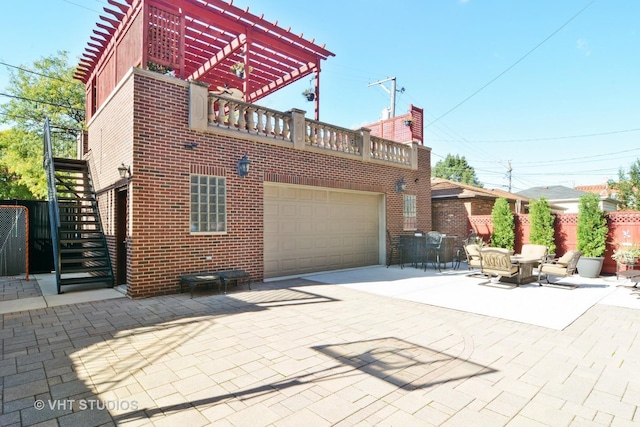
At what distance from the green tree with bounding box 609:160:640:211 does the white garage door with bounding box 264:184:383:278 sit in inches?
837

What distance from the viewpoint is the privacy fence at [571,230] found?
9.33 m

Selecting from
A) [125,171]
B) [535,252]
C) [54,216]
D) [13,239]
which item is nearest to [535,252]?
[535,252]

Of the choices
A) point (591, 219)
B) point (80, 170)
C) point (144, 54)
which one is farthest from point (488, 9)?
point (80, 170)

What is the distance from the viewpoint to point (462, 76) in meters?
15.0

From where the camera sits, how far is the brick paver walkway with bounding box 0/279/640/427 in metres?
2.46

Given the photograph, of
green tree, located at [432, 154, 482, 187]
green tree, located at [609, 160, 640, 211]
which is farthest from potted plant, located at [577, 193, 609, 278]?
green tree, located at [432, 154, 482, 187]

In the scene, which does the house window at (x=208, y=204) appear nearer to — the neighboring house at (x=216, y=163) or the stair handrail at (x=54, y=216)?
the neighboring house at (x=216, y=163)

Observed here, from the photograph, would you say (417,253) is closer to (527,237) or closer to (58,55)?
(527,237)

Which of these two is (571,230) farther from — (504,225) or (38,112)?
(38,112)

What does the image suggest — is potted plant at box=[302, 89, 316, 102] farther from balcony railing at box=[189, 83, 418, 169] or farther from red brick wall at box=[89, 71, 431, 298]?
red brick wall at box=[89, 71, 431, 298]

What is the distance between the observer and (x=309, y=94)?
10.5 m

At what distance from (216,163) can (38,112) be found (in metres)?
18.3

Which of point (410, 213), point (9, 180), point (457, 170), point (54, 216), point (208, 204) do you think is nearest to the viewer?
point (208, 204)

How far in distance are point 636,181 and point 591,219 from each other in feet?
61.1
